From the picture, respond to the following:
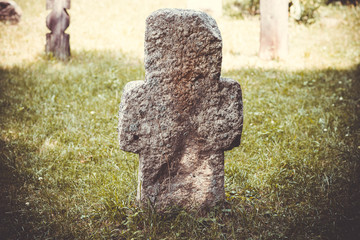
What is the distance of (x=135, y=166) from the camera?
3.12m

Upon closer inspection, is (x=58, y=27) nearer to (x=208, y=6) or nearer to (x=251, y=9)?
(x=208, y=6)

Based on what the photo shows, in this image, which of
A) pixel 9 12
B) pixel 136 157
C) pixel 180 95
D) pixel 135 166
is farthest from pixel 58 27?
pixel 180 95

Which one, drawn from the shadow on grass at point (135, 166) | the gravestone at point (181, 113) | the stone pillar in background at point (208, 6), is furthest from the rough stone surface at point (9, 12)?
the gravestone at point (181, 113)

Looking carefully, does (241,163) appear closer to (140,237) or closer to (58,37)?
(140,237)

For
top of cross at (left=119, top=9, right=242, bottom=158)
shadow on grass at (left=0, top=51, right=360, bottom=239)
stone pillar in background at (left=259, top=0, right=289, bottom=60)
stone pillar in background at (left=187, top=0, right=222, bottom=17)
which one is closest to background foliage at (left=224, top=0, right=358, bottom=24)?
stone pillar in background at (left=187, top=0, right=222, bottom=17)

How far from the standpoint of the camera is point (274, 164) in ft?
10.5

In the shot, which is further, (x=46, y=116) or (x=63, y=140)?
(x=46, y=116)

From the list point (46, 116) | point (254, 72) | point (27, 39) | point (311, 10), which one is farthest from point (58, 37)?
point (311, 10)

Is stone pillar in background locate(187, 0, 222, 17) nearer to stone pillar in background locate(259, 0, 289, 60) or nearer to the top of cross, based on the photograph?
stone pillar in background locate(259, 0, 289, 60)

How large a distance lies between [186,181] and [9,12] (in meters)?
8.79

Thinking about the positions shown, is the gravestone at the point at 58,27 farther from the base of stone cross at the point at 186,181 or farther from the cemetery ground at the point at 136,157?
the base of stone cross at the point at 186,181

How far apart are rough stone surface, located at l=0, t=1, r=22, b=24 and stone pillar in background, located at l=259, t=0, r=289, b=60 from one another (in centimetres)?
701

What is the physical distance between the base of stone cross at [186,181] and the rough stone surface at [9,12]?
27.9ft

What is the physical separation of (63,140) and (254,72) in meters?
3.95
